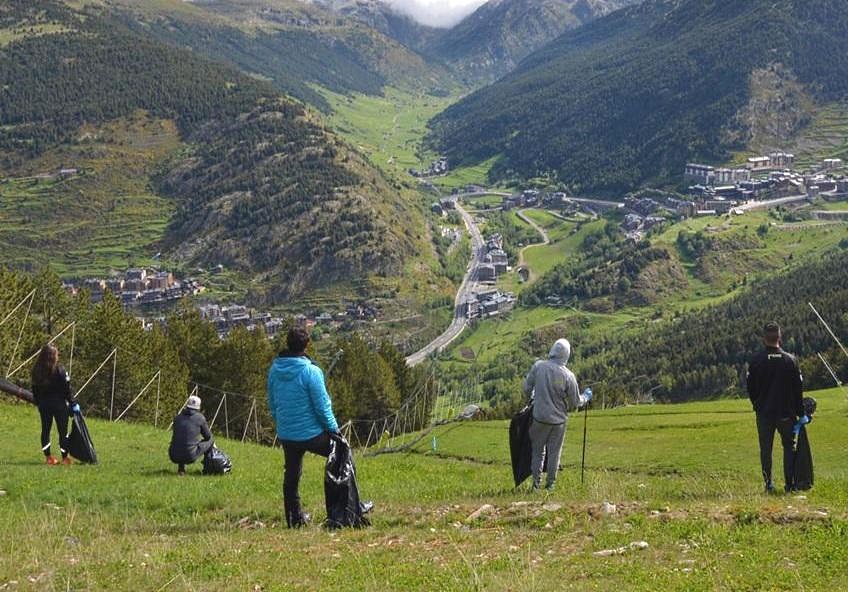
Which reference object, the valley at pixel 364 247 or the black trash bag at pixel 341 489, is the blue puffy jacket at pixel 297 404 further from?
the valley at pixel 364 247

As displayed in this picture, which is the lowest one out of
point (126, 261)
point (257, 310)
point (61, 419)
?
point (61, 419)

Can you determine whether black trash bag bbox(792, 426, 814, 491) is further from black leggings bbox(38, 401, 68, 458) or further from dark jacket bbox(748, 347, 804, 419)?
black leggings bbox(38, 401, 68, 458)

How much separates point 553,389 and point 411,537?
4043mm

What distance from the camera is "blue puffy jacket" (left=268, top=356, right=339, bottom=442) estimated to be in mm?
10531

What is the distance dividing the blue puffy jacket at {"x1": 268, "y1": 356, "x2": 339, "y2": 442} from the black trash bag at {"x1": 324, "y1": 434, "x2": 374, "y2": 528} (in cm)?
30

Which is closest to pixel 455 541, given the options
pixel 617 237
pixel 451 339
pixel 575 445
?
pixel 575 445

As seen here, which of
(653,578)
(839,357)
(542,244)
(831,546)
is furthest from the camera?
(542,244)

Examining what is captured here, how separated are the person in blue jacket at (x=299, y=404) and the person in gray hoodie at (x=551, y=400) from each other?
380cm

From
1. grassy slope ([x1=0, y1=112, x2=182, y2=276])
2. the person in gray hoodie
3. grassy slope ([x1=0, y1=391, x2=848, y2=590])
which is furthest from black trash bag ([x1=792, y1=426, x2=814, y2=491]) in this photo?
grassy slope ([x1=0, y1=112, x2=182, y2=276])

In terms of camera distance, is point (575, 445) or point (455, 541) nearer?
point (455, 541)

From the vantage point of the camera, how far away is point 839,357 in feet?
207

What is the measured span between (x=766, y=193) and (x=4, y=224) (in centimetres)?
17794

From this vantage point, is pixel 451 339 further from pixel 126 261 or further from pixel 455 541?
pixel 455 541

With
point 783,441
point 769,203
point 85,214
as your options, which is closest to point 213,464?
point 783,441
